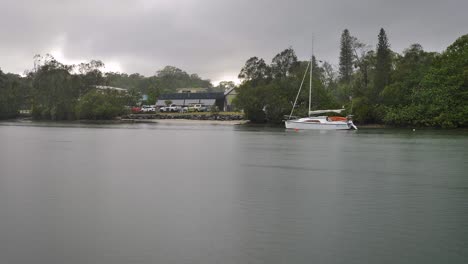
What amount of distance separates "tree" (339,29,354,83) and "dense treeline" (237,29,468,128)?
22.5m

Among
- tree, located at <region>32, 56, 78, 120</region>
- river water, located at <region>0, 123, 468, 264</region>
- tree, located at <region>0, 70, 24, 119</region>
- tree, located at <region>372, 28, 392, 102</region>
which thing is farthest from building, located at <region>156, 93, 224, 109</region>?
river water, located at <region>0, 123, 468, 264</region>

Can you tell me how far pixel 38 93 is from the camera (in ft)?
376

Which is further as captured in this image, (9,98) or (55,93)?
(9,98)

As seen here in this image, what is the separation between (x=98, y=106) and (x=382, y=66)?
58767mm

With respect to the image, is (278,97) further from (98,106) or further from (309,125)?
(98,106)

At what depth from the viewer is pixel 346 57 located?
4557 inches

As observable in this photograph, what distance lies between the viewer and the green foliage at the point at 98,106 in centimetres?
10344

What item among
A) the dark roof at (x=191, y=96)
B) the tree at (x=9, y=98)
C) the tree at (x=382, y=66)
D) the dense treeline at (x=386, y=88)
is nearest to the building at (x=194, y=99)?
the dark roof at (x=191, y=96)

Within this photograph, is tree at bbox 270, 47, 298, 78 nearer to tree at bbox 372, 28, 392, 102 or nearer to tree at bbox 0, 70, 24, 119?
tree at bbox 372, 28, 392, 102

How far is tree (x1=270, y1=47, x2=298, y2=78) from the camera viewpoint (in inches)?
3474

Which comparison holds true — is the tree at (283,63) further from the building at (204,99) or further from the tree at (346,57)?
the building at (204,99)

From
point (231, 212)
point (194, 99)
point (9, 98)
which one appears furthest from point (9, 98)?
point (231, 212)

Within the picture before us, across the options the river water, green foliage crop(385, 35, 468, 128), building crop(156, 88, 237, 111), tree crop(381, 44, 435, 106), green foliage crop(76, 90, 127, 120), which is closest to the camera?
the river water

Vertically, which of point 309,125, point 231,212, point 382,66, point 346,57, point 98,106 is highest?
point 346,57
